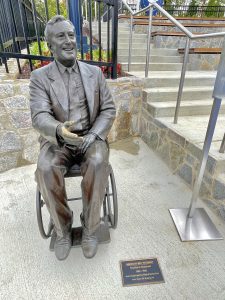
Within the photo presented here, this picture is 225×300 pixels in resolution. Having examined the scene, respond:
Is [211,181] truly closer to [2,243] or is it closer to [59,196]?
[59,196]

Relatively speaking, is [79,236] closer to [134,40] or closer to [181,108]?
[181,108]

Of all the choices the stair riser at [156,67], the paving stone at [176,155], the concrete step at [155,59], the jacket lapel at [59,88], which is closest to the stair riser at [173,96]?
A: the paving stone at [176,155]

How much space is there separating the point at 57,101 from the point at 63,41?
40cm

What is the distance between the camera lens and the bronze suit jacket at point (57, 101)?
5.04 ft

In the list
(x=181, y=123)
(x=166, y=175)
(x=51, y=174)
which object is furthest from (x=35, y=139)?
(x=181, y=123)

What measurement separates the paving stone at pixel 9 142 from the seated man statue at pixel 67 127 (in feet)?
3.94

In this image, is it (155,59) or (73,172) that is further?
(155,59)

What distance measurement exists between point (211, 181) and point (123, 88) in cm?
182

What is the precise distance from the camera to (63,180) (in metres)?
1.53

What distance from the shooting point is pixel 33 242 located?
6.22 ft

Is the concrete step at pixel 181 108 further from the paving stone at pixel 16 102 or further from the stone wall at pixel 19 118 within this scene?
the paving stone at pixel 16 102

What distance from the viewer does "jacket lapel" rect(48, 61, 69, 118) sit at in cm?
162

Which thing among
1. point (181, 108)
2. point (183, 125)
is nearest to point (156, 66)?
point (181, 108)

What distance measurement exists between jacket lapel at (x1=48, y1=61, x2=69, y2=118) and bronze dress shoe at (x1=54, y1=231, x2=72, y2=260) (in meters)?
0.96
